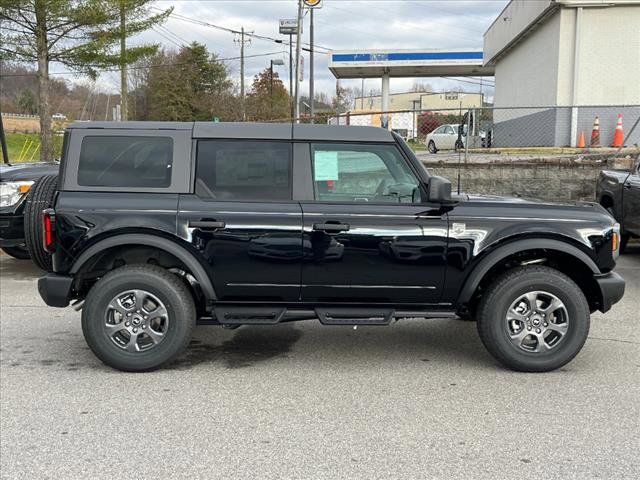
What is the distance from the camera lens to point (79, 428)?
147 inches

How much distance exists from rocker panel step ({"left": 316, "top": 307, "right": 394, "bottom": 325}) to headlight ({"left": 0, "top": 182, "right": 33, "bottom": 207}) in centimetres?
495

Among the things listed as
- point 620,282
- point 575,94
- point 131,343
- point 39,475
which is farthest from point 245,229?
point 575,94

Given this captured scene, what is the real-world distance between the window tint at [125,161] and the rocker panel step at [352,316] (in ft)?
5.00

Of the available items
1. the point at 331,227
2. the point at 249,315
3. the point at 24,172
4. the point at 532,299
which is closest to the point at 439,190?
the point at 331,227

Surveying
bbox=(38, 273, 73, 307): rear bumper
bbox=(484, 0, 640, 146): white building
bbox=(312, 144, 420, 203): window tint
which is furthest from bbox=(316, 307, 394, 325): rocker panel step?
bbox=(484, 0, 640, 146): white building

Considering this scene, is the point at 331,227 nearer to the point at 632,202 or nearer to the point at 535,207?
the point at 535,207

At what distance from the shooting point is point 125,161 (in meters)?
Answer: 4.66

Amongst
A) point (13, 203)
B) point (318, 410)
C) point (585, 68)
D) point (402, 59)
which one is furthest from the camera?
point (402, 59)

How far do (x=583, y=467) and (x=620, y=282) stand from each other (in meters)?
1.85

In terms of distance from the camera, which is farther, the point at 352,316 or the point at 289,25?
the point at 289,25

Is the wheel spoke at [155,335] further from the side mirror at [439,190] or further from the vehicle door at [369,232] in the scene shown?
the side mirror at [439,190]

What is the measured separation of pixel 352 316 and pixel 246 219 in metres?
1.06

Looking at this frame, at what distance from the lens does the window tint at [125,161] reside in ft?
15.2

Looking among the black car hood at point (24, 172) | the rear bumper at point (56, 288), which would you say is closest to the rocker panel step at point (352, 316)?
the rear bumper at point (56, 288)
